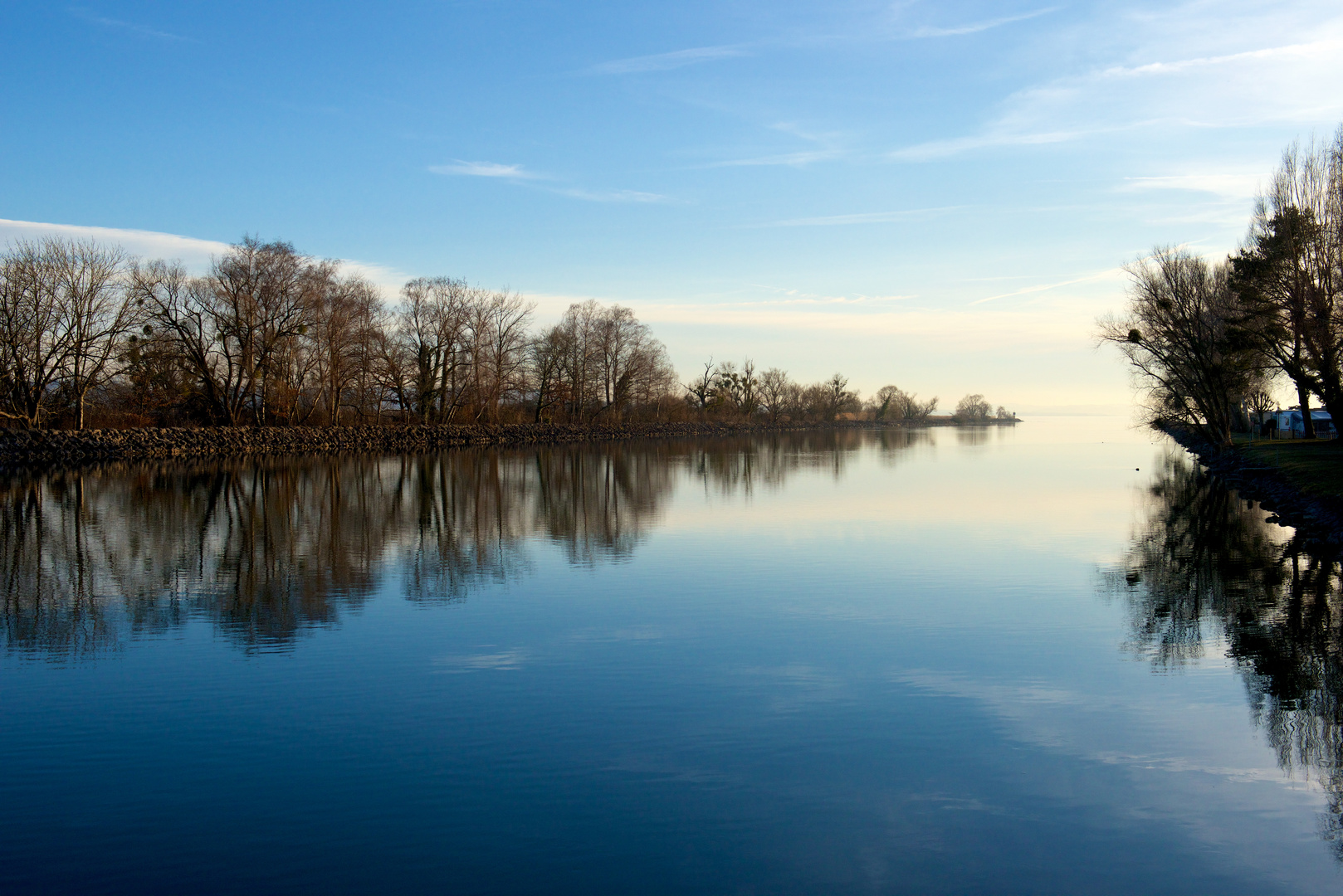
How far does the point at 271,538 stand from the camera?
54.6 feet

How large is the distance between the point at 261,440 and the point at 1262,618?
44.5m

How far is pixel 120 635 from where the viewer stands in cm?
975

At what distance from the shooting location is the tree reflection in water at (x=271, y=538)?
35.5ft

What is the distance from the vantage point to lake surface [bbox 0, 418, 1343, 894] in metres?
5.10

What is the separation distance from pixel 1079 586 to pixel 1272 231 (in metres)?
25.7

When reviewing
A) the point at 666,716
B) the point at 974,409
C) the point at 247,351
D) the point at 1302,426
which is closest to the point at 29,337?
the point at 247,351

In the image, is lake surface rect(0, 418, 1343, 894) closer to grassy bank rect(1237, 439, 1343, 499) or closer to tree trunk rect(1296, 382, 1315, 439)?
grassy bank rect(1237, 439, 1343, 499)

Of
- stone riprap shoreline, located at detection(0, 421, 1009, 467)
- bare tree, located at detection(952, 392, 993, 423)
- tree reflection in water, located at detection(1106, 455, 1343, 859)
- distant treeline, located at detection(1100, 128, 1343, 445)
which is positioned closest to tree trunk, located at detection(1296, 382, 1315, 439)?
distant treeline, located at detection(1100, 128, 1343, 445)

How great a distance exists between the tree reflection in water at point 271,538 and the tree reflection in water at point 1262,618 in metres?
7.95

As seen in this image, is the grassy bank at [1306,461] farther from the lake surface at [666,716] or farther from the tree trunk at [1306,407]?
the lake surface at [666,716]

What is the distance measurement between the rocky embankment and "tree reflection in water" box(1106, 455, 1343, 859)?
0.47 metres

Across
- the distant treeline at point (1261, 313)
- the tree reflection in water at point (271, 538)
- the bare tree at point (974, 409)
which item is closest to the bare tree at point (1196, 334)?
the distant treeline at point (1261, 313)

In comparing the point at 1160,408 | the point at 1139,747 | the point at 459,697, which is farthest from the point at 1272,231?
the point at 459,697

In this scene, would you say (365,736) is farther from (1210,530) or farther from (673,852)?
(1210,530)
